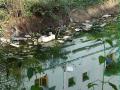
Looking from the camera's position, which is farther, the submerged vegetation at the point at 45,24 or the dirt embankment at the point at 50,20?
the dirt embankment at the point at 50,20

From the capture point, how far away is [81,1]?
6.38m

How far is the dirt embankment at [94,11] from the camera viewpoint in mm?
6113

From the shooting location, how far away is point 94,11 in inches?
258

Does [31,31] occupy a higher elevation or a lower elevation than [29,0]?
lower

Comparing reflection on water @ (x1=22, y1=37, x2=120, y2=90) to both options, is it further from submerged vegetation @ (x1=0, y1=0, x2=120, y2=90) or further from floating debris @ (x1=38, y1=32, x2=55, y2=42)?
floating debris @ (x1=38, y1=32, x2=55, y2=42)

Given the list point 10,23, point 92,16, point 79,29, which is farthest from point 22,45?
point 92,16

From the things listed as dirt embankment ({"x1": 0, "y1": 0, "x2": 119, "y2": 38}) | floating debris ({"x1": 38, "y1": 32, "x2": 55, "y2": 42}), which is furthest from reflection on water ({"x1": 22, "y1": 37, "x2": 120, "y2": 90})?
dirt embankment ({"x1": 0, "y1": 0, "x2": 119, "y2": 38})

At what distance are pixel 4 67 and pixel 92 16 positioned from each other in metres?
3.35

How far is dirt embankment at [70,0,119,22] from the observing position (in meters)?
6.11

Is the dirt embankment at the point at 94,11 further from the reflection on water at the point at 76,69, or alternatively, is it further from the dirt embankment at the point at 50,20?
the reflection on water at the point at 76,69

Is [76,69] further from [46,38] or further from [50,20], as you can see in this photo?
[50,20]

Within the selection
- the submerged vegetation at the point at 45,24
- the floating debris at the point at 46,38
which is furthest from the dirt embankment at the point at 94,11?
the floating debris at the point at 46,38

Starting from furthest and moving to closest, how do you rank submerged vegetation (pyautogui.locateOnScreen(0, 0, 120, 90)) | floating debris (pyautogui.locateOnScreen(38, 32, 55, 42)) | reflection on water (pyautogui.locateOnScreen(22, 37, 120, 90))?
floating debris (pyautogui.locateOnScreen(38, 32, 55, 42))
submerged vegetation (pyautogui.locateOnScreen(0, 0, 120, 90))
reflection on water (pyautogui.locateOnScreen(22, 37, 120, 90))

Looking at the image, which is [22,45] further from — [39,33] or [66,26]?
[66,26]
